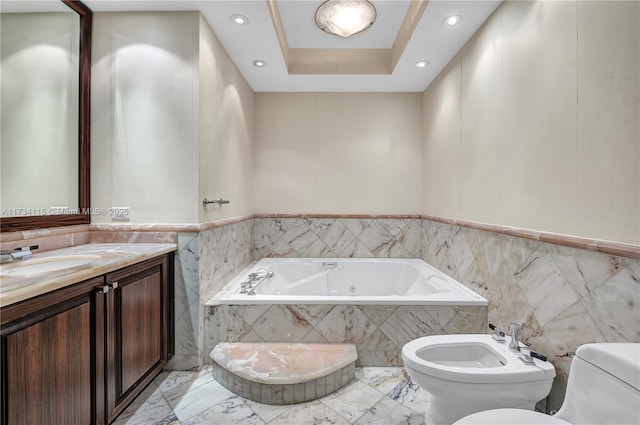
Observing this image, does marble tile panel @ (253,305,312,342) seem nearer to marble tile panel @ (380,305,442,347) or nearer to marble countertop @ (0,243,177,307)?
marble tile panel @ (380,305,442,347)

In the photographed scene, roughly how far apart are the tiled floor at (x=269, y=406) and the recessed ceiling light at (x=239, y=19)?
2419 mm

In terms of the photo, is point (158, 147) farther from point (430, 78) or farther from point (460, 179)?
point (430, 78)

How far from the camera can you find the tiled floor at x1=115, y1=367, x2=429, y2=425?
1.54 metres

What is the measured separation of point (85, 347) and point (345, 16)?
2.50 metres

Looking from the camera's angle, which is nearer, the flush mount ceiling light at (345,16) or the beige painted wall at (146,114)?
the beige painted wall at (146,114)

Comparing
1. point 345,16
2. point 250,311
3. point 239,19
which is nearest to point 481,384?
point 250,311

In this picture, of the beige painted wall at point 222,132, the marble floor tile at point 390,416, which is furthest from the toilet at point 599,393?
the beige painted wall at point 222,132

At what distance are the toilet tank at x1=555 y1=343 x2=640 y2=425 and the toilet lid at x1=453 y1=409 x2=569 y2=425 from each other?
0.25ft

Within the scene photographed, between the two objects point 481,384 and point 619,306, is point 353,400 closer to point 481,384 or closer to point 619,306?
point 481,384

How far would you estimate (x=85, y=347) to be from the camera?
1.20 metres

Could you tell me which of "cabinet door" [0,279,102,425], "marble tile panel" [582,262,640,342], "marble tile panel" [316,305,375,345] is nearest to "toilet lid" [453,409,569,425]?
"marble tile panel" [582,262,640,342]

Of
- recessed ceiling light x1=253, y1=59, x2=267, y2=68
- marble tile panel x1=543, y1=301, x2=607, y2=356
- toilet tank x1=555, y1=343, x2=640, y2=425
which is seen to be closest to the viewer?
toilet tank x1=555, y1=343, x2=640, y2=425

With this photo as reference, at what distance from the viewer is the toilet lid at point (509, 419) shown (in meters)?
0.98

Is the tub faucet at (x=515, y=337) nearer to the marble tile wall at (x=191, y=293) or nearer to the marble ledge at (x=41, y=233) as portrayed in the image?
the marble tile wall at (x=191, y=293)
